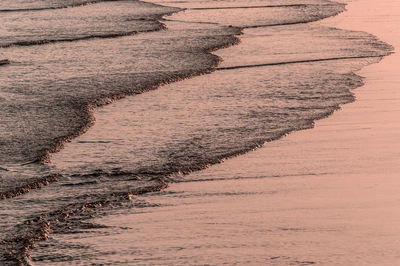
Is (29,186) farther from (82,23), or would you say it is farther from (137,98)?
(82,23)

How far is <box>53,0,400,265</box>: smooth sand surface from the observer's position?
8.06 feet

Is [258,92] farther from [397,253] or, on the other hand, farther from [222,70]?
[397,253]

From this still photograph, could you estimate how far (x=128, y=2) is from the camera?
8.66 m

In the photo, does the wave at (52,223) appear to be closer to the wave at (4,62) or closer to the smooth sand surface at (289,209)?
the smooth sand surface at (289,209)

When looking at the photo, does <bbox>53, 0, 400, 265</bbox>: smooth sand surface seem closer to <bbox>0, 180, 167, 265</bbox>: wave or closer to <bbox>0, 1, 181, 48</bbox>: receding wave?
<bbox>0, 180, 167, 265</bbox>: wave

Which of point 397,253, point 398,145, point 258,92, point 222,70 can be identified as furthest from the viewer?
point 222,70

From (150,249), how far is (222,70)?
108 inches

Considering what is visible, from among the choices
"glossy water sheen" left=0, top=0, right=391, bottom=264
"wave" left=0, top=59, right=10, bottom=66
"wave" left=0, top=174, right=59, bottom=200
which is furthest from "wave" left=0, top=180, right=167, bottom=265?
"wave" left=0, top=59, right=10, bottom=66

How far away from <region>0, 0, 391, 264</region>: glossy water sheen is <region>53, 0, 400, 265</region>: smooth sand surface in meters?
0.13

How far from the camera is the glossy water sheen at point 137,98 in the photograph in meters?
2.97

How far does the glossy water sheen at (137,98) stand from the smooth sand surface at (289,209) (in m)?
0.13

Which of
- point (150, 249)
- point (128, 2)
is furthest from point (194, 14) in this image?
point (150, 249)

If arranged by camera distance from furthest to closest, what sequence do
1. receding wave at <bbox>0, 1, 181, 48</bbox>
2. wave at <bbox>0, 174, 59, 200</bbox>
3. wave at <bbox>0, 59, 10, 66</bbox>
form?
receding wave at <bbox>0, 1, 181, 48</bbox> → wave at <bbox>0, 59, 10, 66</bbox> → wave at <bbox>0, 174, 59, 200</bbox>

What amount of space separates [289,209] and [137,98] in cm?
174
